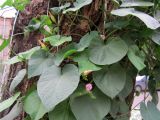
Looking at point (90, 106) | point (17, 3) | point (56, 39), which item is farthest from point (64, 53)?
point (17, 3)

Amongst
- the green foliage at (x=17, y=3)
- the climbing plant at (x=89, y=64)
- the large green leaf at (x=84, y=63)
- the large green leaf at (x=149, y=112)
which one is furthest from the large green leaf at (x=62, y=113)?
the green foliage at (x=17, y=3)

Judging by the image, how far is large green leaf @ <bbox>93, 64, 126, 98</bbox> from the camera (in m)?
0.76

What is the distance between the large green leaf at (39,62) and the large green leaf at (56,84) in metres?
0.03

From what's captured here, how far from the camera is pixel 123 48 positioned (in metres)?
0.79

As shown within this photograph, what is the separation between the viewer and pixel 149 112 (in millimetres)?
846

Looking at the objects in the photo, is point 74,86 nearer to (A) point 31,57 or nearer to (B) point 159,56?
(A) point 31,57

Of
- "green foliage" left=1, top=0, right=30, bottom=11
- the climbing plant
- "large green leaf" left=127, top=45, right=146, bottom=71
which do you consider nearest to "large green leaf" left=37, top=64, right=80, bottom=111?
the climbing plant

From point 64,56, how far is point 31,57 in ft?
0.33

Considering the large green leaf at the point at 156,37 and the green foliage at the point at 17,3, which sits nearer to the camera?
the large green leaf at the point at 156,37

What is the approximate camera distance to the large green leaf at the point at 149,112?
833mm

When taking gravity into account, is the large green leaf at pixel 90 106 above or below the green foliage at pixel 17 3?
below

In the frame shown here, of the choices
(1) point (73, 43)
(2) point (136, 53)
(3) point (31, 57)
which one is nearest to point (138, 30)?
(2) point (136, 53)

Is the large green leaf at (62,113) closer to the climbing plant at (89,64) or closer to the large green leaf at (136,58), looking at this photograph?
the climbing plant at (89,64)

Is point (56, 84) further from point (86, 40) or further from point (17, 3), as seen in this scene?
point (17, 3)
